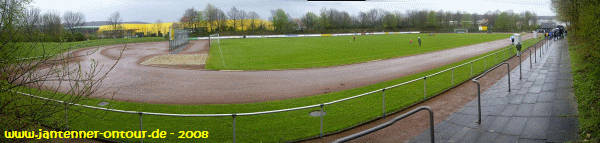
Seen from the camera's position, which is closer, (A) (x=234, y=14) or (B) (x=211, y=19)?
(B) (x=211, y=19)

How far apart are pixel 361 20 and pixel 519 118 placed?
367 feet

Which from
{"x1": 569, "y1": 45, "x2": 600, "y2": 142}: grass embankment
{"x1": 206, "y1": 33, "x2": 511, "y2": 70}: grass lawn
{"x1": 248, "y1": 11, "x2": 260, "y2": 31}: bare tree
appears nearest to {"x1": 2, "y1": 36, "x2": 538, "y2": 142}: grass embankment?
{"x1": 569, "y1": 45, "x2": 600, "y2": 142}: grass embankment

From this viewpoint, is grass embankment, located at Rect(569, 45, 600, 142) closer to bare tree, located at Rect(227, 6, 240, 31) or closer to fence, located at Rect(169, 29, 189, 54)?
fence, located at Rect(169, 29, 189, 54)

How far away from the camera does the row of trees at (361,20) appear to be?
4158 inches

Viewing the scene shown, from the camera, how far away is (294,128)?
891 centimetres

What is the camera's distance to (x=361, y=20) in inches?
4631

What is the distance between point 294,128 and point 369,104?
258 centimetres

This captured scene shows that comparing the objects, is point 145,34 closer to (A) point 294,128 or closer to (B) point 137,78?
(B) point 137,78

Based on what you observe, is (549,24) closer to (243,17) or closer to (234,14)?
(243,17)

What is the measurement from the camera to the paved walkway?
6.95 metres

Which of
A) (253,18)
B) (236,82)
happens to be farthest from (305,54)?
(253,18)

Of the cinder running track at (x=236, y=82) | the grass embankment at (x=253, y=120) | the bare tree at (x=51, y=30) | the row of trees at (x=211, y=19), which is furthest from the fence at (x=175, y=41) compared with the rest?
the row of trees at (x=211, y=19)

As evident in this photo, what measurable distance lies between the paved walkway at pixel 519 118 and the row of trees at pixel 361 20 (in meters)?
92.0

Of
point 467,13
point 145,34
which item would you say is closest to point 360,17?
point 467,13
